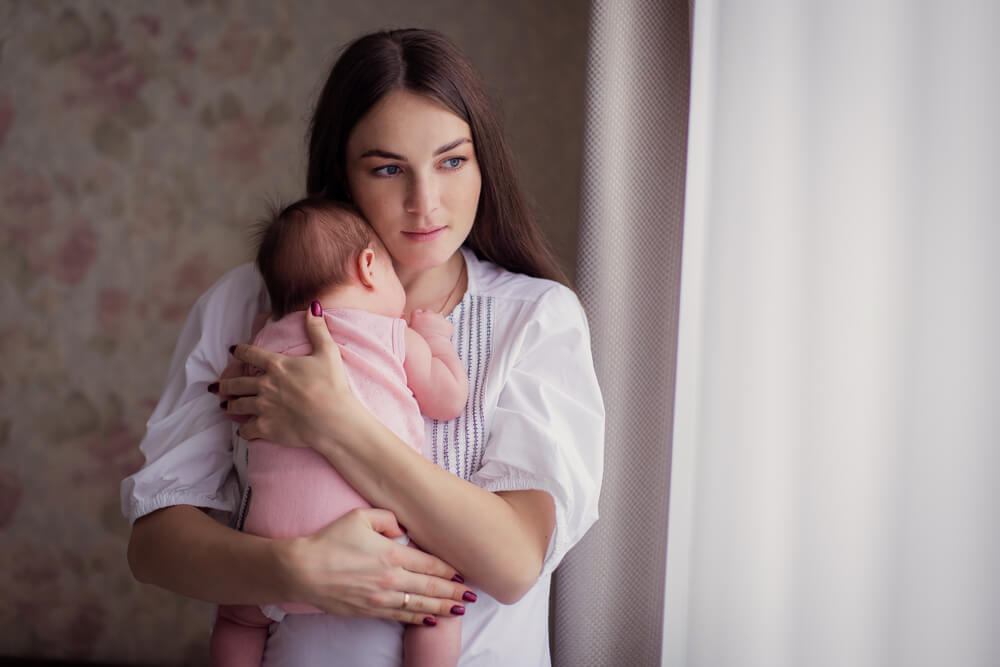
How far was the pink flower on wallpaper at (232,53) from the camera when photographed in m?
2.43

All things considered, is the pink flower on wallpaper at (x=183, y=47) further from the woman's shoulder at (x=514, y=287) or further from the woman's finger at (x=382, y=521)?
the woman's finger at (x=382, y=521)

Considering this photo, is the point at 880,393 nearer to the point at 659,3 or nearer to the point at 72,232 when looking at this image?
the point at 659,3

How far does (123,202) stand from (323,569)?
1811mm

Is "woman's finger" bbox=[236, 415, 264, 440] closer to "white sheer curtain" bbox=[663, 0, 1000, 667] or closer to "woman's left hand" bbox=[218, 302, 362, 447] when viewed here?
"woman's left hand" bbox=[218, 302, 362, 447]

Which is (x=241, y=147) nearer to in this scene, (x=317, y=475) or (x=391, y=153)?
(x=391, y=153)

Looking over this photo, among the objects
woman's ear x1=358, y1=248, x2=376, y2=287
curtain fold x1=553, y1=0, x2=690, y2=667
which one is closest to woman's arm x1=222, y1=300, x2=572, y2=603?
woman's ear x1=358, y1=248, x2=376, y2=287

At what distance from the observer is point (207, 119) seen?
2459mm

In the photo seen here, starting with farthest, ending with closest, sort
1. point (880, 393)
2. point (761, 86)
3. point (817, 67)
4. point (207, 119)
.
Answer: point (207, 119)
point (761, 86)
point (817, 67)
point (880, 393)

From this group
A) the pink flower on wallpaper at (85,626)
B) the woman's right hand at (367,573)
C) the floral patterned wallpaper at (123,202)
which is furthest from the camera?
the pink flower on wallpaper at (85,626)

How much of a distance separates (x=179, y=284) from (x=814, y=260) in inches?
77.7

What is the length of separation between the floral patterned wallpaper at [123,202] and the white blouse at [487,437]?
1095 mm

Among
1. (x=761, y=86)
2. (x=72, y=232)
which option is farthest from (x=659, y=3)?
(x=72, y=232)

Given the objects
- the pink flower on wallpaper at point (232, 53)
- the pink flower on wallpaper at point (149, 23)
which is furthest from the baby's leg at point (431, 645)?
the pink flower on wallpaper at point (149, 23)

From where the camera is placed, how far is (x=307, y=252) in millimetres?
1229
